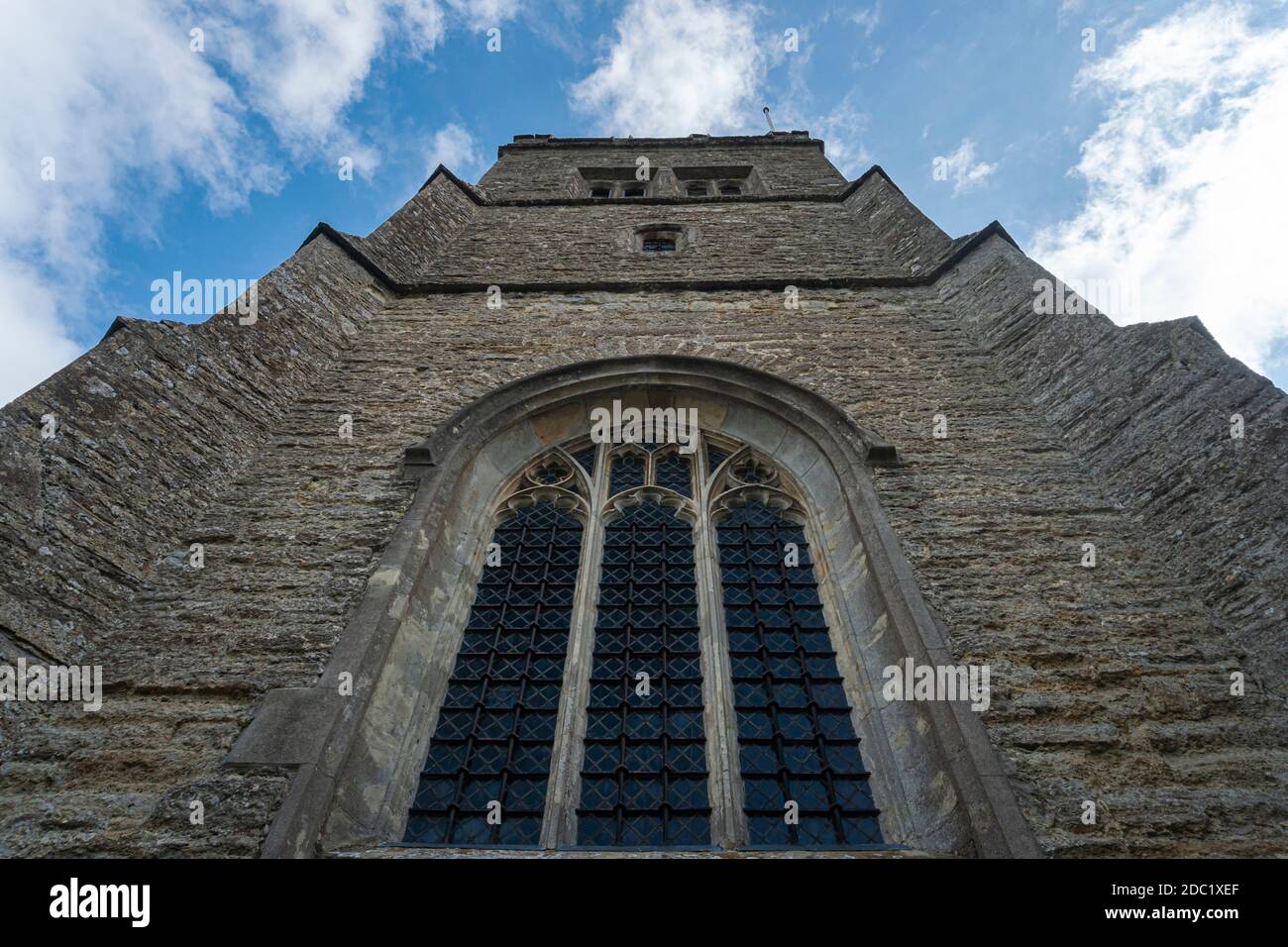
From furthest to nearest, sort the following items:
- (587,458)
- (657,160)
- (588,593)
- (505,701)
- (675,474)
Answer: (657,160)
(587,458)
(675,474)
(588,593)
(505,701)

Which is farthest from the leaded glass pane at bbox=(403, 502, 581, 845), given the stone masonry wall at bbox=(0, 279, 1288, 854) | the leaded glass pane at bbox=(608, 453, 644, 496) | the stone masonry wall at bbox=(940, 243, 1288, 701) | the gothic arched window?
the stone masonry wall at bbox=(940, 243, 1288, 701)

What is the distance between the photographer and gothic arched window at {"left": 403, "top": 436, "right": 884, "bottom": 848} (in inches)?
155

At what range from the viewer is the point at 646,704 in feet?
14.9

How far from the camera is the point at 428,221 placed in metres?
10.9

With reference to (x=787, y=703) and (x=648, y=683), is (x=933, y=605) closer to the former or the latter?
(x=787, y=703)

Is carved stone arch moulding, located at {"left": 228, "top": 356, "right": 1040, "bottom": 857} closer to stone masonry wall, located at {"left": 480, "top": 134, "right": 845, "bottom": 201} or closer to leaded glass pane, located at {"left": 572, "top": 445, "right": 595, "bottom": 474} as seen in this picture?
leaded glass pane, located at {"left": 572, "top": 445, "right": 595, "bottom": 474}

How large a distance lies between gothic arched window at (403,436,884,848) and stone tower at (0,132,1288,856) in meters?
0.02

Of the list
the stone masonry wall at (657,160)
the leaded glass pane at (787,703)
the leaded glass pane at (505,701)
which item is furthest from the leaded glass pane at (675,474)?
the stone masonry wall at (657,160)

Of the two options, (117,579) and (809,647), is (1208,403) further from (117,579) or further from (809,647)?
(117,579)

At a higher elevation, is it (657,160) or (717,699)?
(657,160)

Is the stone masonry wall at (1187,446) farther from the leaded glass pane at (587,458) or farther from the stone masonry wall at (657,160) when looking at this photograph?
the stone masonry wall at (657,160)

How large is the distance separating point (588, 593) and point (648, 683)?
82 cm

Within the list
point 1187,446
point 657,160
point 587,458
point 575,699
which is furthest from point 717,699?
point 657,160
